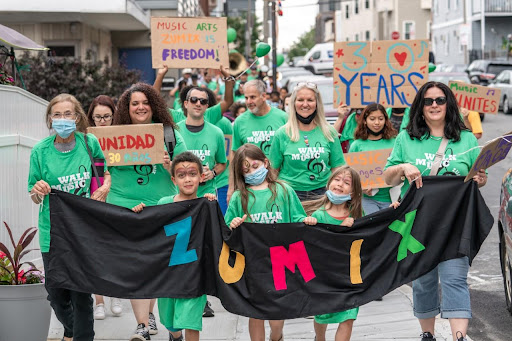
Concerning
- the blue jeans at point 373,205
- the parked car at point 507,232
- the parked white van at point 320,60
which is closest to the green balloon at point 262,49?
the blue jeans at point 373,205

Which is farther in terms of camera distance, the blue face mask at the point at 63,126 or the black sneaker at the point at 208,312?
the black sneaker at the point at 208,312

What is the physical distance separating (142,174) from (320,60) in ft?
136

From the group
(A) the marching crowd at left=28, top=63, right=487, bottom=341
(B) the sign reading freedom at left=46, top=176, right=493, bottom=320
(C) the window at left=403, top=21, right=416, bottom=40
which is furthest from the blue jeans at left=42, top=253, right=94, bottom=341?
(C) the window at left=403, top=21, right=416, bottom=40

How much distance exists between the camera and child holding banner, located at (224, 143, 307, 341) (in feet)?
21.2

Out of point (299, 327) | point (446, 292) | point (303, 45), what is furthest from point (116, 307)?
point (303, 45)

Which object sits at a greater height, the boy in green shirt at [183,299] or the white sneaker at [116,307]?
the boy in green shirt at [183,299]

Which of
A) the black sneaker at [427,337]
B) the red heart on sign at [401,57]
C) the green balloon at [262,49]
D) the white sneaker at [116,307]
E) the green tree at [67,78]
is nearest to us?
the black sneaker at [427,337]

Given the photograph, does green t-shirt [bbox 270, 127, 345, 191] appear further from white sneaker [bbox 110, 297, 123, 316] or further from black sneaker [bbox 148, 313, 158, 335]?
white sneaker [bbox 110, 297, 123, 316]

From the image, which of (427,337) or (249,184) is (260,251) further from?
(427,337)

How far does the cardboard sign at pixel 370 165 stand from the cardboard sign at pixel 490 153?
2250 mm

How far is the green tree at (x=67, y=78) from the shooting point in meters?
16.8

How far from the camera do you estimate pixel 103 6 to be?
19656 millimetres

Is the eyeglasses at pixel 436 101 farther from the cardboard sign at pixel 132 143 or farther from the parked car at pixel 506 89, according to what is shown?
the parked car at pixel 506 89

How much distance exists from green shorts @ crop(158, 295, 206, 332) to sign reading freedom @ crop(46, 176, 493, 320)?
65 millimetres
